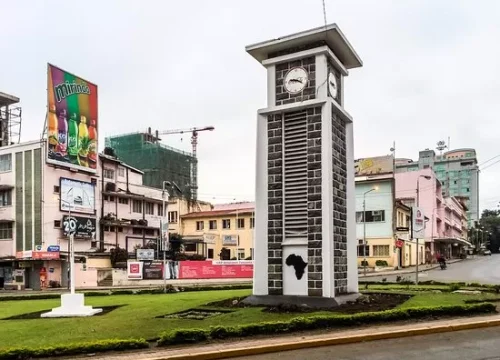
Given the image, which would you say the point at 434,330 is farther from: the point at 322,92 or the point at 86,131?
the point at 86,131

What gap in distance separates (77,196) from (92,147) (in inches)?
186

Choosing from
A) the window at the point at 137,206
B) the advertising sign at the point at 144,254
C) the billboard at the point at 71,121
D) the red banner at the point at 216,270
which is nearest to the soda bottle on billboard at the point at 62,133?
the billboard at the point at 71,121

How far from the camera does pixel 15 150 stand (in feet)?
162

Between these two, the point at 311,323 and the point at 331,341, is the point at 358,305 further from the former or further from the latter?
the point at 331,341

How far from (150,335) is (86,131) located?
41594 millimetres

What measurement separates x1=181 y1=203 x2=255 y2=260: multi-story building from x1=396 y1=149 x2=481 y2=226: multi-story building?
52.9m

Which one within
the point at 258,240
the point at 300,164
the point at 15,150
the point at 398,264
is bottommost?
the point at 398,264

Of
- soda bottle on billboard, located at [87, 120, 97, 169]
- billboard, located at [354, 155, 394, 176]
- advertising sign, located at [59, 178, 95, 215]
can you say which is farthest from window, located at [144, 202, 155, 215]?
billboard, located at [354, 155, 394, 176]

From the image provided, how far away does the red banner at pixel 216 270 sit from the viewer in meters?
48.4

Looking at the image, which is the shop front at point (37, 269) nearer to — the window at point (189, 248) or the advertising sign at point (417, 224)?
the window at point (189, 248)

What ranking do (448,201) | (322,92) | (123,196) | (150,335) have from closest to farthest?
(150,335) → (322,92) → (123,196) → (448,201)

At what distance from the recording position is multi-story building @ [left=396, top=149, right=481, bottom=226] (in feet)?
374

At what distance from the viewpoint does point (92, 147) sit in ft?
169

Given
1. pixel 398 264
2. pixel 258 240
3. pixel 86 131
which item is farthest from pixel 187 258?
pixel 258 240
